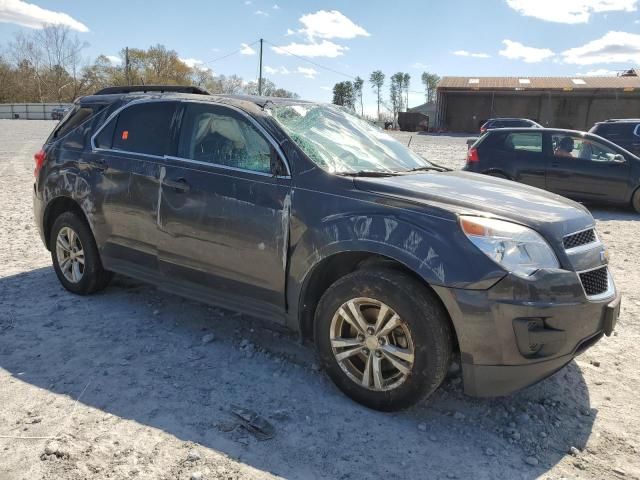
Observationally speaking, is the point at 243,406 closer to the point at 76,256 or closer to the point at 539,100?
the point at 76,256

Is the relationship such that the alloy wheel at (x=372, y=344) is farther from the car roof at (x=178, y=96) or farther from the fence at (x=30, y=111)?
the fence at (x=30, y=111)

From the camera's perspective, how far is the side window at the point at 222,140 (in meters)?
3.60

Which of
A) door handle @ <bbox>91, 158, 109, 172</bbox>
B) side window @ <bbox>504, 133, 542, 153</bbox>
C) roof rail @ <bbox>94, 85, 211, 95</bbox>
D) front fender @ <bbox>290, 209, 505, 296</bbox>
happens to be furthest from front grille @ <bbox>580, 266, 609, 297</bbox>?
side window @ <bbox>504, 133, 542, 153</bbox>

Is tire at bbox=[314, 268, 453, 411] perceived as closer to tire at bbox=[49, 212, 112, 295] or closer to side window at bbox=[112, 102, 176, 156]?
side window at bbox=[112, 102, 176, 156]

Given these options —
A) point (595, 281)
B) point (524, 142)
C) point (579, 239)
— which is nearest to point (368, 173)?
point (579, 239)

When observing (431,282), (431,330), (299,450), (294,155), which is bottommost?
(299,450)

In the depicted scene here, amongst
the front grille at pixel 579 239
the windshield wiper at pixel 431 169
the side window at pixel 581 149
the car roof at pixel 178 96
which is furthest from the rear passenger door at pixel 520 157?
the front grille at pixel 579 239

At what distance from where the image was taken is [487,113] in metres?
45.2

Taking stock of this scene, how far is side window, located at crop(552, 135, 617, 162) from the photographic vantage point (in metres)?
9.74

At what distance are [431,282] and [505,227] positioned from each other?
0.49m

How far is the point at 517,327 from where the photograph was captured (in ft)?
Answer: 8.83

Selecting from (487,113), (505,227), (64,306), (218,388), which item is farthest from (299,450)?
(487,113)

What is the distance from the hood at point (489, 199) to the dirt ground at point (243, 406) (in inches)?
44.3

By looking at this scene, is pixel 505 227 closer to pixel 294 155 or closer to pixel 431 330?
pixel 431 330
